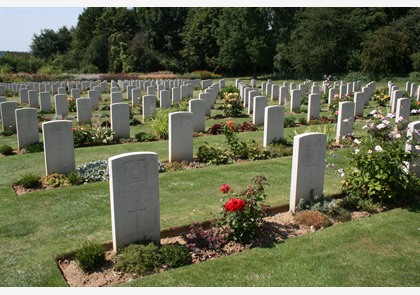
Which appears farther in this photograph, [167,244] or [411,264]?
[167,244]

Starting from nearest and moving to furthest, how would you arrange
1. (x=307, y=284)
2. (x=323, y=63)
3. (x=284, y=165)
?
(x=307, y=284), (x=284, y=165), (x=323, y=63)

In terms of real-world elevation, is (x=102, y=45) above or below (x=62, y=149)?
above

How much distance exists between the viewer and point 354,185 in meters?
8.14

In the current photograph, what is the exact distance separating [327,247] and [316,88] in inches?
885

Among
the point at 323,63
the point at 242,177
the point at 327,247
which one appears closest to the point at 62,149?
the point at 242,177

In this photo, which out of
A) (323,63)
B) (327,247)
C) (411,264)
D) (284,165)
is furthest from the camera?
(323,63)

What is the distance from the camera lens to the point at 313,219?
7.23m

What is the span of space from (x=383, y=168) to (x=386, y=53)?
133ft

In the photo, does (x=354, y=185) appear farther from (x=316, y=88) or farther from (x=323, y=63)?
(x=323, y=63)

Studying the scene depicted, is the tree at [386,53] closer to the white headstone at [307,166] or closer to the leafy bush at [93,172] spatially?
the white headstone at [307,166]

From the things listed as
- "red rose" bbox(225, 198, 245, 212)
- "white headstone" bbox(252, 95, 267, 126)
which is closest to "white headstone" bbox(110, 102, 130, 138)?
"white headstone" bbox(252, 95, 267, 126)

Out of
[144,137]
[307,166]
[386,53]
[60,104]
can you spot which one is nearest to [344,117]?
[307,166]

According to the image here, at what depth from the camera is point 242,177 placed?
9.93 meters

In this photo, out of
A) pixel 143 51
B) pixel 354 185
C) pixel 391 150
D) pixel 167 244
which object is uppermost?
pixel 143 51
